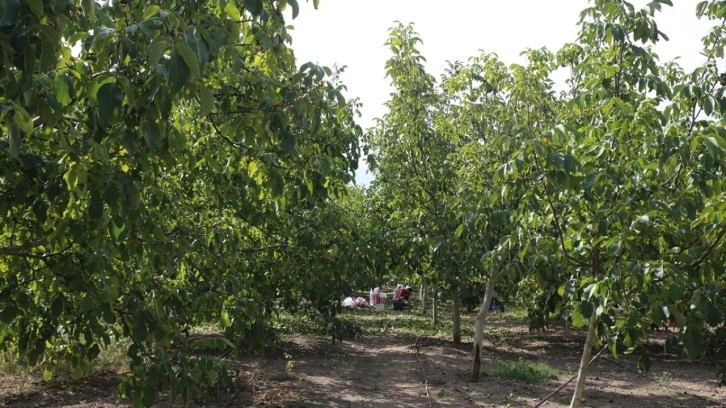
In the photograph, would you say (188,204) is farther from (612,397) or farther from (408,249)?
(612,397)

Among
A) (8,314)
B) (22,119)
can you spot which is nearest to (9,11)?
(22,119)

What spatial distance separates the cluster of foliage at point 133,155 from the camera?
217 cm

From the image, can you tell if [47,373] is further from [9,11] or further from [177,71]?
[9,11]

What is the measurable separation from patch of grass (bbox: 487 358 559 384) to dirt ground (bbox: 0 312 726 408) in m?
0.20

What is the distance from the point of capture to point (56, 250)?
374cm

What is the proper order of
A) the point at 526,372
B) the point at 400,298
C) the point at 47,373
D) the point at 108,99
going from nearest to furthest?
the point at 108,99 < the point at 47,373 < the point at 526,372 < the point at 400,298

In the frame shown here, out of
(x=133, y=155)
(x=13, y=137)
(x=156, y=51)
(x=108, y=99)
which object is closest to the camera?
(x=156, y=51)

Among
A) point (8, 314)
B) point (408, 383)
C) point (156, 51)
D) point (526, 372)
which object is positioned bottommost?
point (408, 383)

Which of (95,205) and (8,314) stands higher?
(95,205)

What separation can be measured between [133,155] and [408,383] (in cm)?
807

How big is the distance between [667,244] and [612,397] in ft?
18.6

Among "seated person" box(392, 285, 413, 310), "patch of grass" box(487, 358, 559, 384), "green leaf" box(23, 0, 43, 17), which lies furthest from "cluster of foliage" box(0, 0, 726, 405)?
"seated person" box(392, 285, 413, 310)

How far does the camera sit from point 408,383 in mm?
10156

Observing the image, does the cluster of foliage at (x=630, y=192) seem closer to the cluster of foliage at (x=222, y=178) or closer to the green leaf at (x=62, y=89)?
the cluster of foliage at (x=222, y=178)
